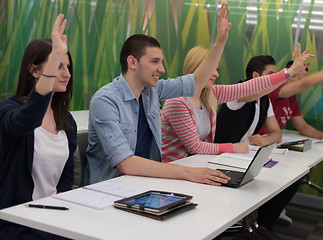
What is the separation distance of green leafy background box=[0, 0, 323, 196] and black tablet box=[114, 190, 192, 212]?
3.49m

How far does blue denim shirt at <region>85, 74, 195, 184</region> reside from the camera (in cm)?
264

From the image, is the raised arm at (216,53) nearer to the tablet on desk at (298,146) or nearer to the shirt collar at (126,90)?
the shirt collar at (126,90)

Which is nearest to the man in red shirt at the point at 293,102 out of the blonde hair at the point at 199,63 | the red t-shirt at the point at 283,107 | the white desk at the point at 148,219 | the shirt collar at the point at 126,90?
the red t-shirt at the point at 283,107

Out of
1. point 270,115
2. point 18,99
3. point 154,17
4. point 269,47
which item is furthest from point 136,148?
point 154,17

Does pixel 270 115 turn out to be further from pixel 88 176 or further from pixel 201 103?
pixel 88 176

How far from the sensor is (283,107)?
16.0 feet

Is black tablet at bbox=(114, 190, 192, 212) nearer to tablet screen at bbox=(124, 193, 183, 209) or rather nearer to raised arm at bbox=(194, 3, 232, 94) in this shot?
tablet screen at bbox=(124, 193, 183, 209)

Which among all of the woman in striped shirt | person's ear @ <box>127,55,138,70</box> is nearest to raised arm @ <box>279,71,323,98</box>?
the woman in striped shirt

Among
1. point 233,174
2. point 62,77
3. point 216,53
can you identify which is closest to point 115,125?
point 62,77

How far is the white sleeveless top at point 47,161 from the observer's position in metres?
2.31

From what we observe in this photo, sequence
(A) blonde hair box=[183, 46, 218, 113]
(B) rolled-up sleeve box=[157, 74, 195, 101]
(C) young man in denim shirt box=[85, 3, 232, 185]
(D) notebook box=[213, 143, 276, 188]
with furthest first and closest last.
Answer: (A) blonde hair box=[183, 46, 218, 113], (B) rolled-up sleeve box=[157, 74, 195, 101], (C) young man in denim shirt box=[85, 3, 232, 185], (D) notebook box=[213, 143, 276, 188]

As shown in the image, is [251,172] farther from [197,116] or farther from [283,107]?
[283,107]

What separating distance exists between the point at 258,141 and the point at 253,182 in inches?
51.6

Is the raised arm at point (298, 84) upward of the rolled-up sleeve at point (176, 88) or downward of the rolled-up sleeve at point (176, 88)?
downward
